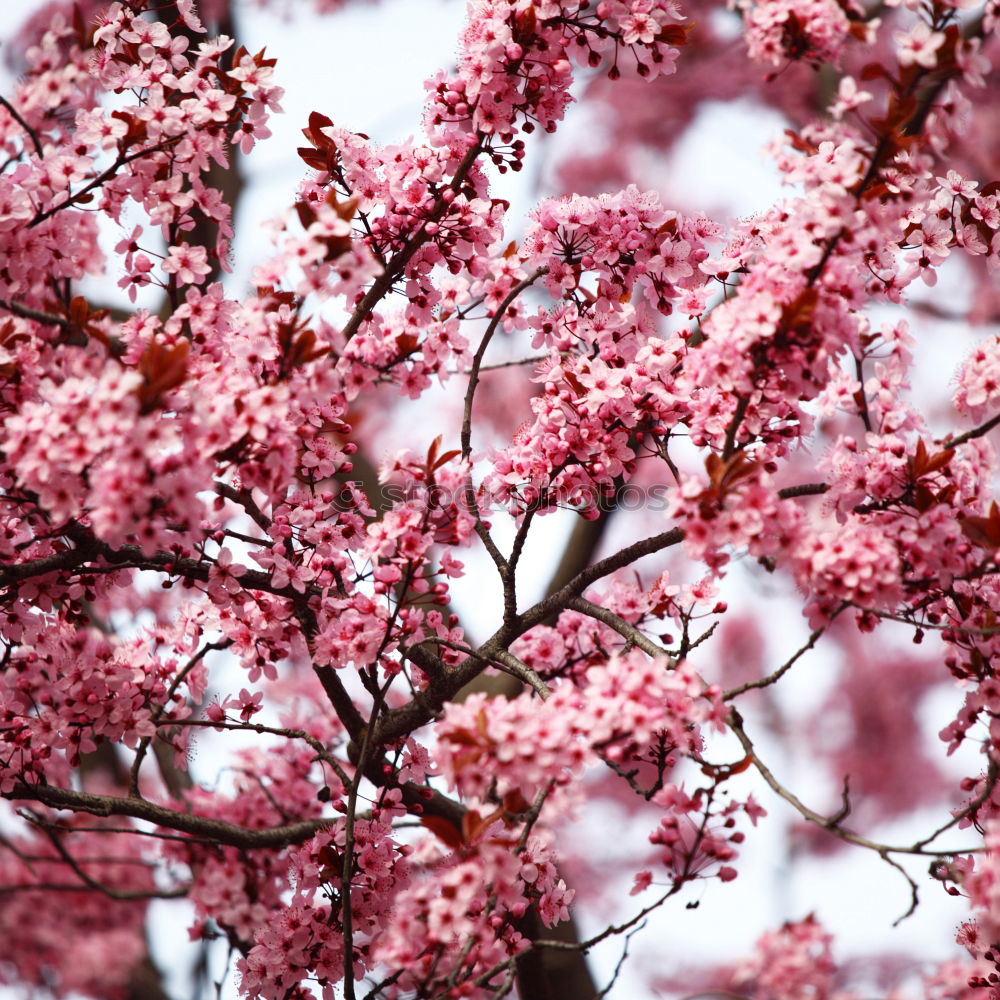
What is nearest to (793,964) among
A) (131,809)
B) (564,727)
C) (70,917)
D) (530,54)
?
(564,727)

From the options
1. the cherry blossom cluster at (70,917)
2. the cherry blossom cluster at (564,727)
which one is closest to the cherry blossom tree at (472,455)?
the cherry blossom cluster at (564,727)

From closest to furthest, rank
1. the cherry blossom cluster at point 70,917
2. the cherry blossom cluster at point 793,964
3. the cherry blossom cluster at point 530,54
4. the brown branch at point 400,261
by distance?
the cherry blossom cluster at point 793,964 → the cherry blossom cluster at point 530,54 → the brown branch at point 400,261 → the cherry blossom cluster at point 70,917

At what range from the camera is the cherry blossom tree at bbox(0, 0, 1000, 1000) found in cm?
231

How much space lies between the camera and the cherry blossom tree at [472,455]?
2.31m

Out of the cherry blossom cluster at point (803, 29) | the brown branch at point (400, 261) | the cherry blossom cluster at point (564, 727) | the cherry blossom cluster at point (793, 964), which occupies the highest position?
the brown branch at point (400, 261)

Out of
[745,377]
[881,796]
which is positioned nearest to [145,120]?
[745,377]

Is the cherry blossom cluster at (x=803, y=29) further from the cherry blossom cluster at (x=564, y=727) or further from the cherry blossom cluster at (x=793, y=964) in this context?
the cherry blossom cluster at (x=793, y=964)

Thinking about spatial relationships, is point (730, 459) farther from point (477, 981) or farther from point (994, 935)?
point (477, 981)

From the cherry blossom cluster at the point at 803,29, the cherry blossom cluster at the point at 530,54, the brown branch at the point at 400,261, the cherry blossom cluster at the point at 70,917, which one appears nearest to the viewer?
the cherry blossom cluster at the point at 803,29

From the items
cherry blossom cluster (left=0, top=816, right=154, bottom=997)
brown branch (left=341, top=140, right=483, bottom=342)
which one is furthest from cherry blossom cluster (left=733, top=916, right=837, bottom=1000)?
cherry blossom cluster (left=0, top=816, right=154, bottom=997)

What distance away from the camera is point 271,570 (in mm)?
2996

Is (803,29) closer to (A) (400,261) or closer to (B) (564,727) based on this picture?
(A) (400,261)

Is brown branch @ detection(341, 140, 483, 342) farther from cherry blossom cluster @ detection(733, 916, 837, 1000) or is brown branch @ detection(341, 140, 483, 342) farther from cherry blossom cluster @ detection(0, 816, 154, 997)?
cherry blossom cluster @ detection(0, 816, 154, 997)

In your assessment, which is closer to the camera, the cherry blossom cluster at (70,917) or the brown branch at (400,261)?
the brown branch at (400,261)
